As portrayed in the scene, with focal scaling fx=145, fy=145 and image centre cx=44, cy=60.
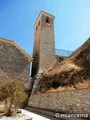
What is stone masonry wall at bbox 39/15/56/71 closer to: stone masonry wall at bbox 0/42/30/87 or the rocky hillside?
stone masonry wall at bbox 0/42/30/87

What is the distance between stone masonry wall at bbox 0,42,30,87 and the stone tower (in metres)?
1.92

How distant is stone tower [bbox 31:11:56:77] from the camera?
824 inches

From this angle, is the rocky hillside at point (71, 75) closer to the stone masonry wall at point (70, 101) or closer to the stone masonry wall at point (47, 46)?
the stone masonry wall at point (47, 46)

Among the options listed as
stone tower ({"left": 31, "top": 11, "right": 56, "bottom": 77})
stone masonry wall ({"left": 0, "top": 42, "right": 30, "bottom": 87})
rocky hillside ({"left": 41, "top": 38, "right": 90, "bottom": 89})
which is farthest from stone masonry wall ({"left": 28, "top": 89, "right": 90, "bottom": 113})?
stone tower ({"left": 31, "top": 11, "right": 56, "bottom": 77})

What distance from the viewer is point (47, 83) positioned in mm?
17469

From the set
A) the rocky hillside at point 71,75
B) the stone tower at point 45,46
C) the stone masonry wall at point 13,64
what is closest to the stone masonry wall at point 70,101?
the rocky hillside at point 71,75

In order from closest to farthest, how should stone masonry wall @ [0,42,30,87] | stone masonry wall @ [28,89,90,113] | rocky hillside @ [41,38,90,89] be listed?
stone masonry wall @ [28,89,90,113] < rocky hillside @ [41,38,90,89] < stone masonry wall @ [0,42,30,87]

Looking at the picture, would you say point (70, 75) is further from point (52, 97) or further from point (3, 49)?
point (3, 49)

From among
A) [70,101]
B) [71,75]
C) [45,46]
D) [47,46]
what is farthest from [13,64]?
[70,101]

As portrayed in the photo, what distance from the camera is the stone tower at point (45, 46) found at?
68.7 ft

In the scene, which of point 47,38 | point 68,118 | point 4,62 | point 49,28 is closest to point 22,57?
point 4,62

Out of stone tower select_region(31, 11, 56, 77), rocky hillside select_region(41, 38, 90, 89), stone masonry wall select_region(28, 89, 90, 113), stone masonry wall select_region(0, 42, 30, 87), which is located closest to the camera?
stone masonry wall select_region(28, 89, 90, 113)

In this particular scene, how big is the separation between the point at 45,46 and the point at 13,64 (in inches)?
221

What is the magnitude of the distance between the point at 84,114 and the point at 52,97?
14.7ft
